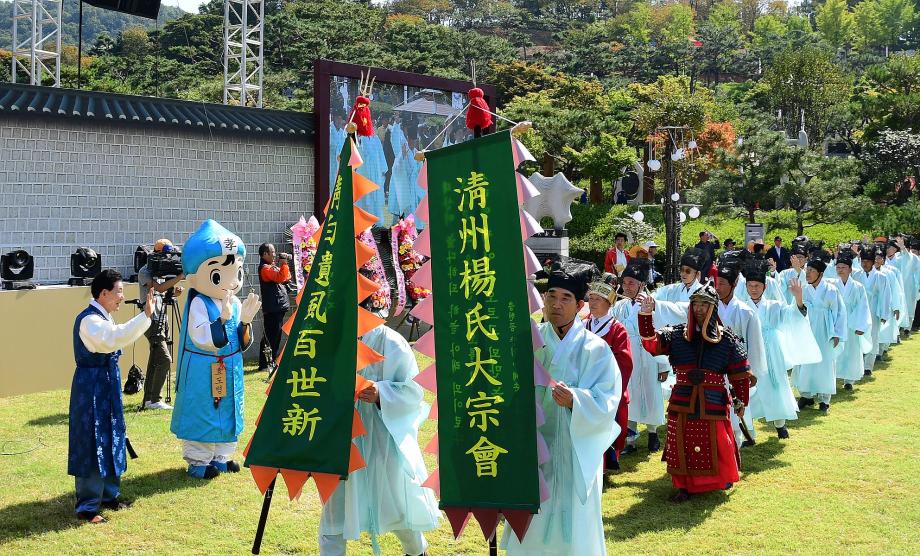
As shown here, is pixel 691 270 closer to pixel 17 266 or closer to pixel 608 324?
pixel 608 324

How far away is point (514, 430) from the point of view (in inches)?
165

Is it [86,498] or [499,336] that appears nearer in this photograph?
[499,336]

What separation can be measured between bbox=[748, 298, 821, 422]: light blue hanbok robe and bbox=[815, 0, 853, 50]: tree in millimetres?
91247

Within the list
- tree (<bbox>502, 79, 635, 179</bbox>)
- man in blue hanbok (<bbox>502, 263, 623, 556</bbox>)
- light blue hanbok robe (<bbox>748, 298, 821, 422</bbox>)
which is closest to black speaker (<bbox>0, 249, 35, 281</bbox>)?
man in blue hanbok (<bbox>502, 263, 623, 556</bbox>)

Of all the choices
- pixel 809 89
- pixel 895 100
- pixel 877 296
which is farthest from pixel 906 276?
pixel 809 89

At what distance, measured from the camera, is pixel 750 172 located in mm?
29625

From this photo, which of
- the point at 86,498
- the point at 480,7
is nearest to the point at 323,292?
the point at 86,498

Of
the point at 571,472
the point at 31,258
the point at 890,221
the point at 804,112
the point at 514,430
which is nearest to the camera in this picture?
the point at 514,430

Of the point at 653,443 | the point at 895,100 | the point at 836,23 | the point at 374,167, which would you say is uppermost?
the point at 836,23

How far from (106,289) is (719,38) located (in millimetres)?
75541

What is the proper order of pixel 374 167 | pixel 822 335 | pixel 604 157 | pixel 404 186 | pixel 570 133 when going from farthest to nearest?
1. pixel 570 133
2. pixel 604 157
3. pixel 404 186
4. pixel 374 167
5. pixel 822 335

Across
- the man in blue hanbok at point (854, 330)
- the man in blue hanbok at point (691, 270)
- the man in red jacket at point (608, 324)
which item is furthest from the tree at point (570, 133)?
the man in red jacket at point (608, 324)

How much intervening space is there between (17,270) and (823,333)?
9755 mm

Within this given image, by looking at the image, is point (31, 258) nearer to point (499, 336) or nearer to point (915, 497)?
point (499, 336)
